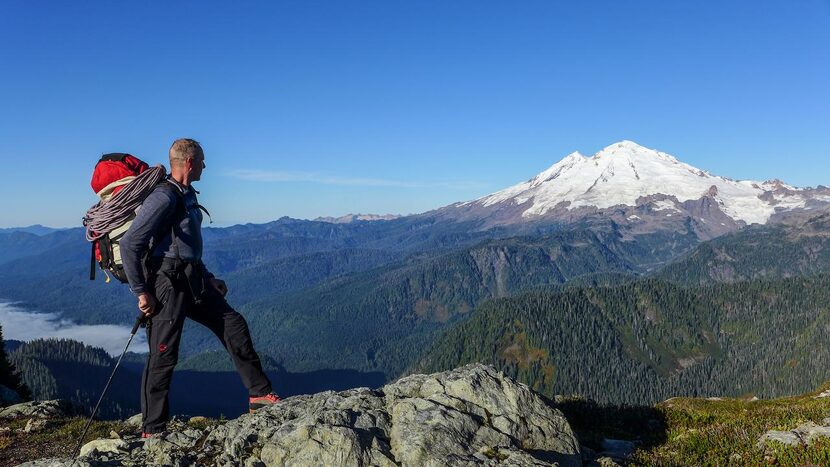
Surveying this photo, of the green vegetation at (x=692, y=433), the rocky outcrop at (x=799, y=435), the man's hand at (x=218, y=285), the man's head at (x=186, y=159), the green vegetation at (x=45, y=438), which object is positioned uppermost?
the man's head at (x=186, y=159)

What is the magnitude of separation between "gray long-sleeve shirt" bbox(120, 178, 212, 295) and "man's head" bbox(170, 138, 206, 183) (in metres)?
0.26

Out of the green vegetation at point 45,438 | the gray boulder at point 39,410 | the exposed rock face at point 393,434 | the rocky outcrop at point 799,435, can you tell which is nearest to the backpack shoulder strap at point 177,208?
the exposed rock face at point 393,434

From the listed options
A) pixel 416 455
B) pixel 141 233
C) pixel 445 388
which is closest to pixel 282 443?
pixel 416 455

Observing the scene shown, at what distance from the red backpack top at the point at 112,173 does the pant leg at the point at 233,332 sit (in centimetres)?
289

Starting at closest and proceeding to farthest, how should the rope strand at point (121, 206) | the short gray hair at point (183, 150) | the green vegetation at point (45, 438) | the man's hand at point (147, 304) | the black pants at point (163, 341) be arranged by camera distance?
1. the man's hand at point (147, 304)
2. the rope strand at point (121, 206)
3. the black pants at point (163, 341)
4. the short gray hair at point (183, 150)
5. the green vegetation at point (45, 438)

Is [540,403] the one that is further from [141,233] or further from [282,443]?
[141,233]

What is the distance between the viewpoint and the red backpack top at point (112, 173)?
33.6 ft

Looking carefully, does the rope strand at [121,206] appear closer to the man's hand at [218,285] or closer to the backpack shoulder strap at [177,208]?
the backpack shoulder strap at [177,208]

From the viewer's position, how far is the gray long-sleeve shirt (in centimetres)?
950

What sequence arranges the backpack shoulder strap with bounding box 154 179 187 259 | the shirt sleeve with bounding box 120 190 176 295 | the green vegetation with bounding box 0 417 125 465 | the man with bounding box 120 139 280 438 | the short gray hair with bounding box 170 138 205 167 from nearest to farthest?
the shirt sleeve with bounding box 120 190 176 295 → the man with bounding box 120 139 280 438 → the backpack shoulder strap with bounding box 154 179 187 259 → the short gray hair with bounding box 170 138 205 167 → the green vegetation with bounding box 0 417 125 465

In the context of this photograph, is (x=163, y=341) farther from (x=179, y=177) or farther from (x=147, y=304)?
(x=179, y=177)

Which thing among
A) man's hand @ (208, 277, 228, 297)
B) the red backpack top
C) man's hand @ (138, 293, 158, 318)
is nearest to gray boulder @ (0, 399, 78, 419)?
man's hand @ (208, 277, 228, 297)

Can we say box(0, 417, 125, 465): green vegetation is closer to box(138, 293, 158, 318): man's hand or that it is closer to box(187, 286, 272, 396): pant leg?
box(187, 286, 272, 396): pant leg

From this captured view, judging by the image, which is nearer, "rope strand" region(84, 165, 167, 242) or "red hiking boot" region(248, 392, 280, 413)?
"rope strand" region(84, 165, 167, 242)
